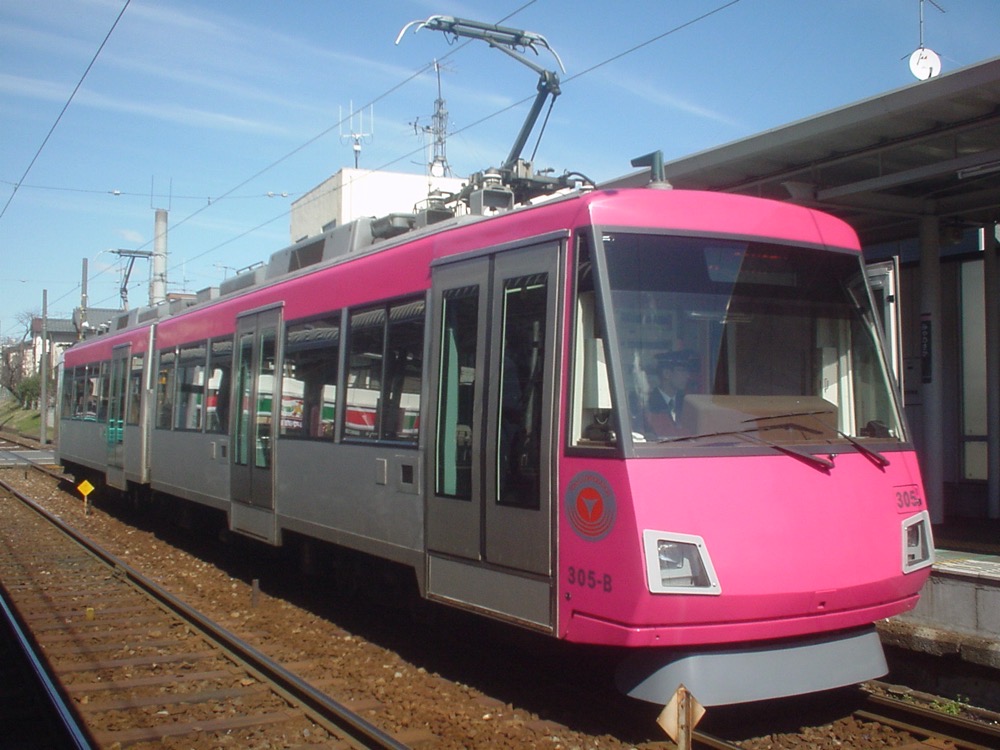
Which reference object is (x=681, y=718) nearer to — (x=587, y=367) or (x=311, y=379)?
(x=587, y=367)

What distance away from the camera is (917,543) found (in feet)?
20.3

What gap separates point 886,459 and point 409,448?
125 inches

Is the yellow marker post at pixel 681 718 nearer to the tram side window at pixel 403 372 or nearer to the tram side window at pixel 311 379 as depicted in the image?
the tram side window at pixel 403 372

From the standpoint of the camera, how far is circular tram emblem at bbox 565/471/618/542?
5.52 meters

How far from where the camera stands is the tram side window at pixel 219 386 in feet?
38.1

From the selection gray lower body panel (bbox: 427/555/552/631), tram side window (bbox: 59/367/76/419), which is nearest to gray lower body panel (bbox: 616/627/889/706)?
gray lower body panel (bbox: 427/555/552/631)

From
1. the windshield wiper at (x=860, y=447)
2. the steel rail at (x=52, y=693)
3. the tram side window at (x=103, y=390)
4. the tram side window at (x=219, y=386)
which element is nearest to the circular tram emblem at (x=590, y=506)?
the windshield wiper at (x=860, y=447)

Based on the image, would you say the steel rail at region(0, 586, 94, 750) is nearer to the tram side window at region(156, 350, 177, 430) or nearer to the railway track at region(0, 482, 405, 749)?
the railway track at region(0, 482, 405, 749)

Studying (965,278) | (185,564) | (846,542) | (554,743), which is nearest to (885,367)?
(846,542)

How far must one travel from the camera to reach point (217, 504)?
11.7m

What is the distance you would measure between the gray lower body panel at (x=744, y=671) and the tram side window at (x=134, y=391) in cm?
1173

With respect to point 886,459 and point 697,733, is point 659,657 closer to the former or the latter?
point 697,733

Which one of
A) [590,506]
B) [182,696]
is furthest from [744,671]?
[182,696]

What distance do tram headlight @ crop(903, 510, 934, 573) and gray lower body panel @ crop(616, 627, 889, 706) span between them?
63cm
